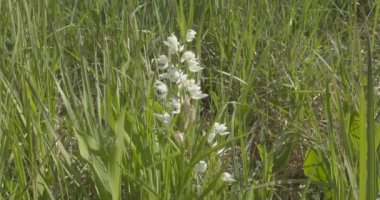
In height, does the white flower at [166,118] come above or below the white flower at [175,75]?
below

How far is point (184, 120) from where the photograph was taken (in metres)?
1.39

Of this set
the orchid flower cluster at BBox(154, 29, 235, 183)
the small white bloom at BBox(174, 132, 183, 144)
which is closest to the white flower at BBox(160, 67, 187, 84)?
the orchid flower cluster at BBox(154, 29, 235, 183)

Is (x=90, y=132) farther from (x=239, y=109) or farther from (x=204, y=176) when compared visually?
(x=239, y=109)

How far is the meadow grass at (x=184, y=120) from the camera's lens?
4.21 feet

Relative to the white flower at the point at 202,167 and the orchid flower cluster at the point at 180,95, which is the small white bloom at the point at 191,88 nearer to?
the orchid flower cluster at the point at 180,95

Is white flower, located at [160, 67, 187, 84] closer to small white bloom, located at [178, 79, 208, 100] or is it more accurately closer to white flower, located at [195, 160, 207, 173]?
small white bloom, located at [178, 79, 208, 100]

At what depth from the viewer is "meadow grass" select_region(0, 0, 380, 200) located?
1.28m

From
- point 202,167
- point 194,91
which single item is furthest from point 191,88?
point 202,167

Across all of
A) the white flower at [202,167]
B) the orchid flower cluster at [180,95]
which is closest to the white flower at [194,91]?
the orchid flower cluster at [180,95]

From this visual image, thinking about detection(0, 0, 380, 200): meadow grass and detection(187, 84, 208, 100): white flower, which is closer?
detection(0, 0, 380, 200): meadow grass

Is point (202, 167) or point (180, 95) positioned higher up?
point (180, 95)

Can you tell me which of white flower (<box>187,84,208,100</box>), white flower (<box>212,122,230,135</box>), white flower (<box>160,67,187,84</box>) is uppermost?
white flower (<box>160,67,187,84</box>)

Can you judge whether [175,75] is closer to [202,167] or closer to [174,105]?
[174,105]

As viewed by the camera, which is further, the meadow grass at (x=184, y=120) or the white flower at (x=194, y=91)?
the white flower at (x=194, y=91)
